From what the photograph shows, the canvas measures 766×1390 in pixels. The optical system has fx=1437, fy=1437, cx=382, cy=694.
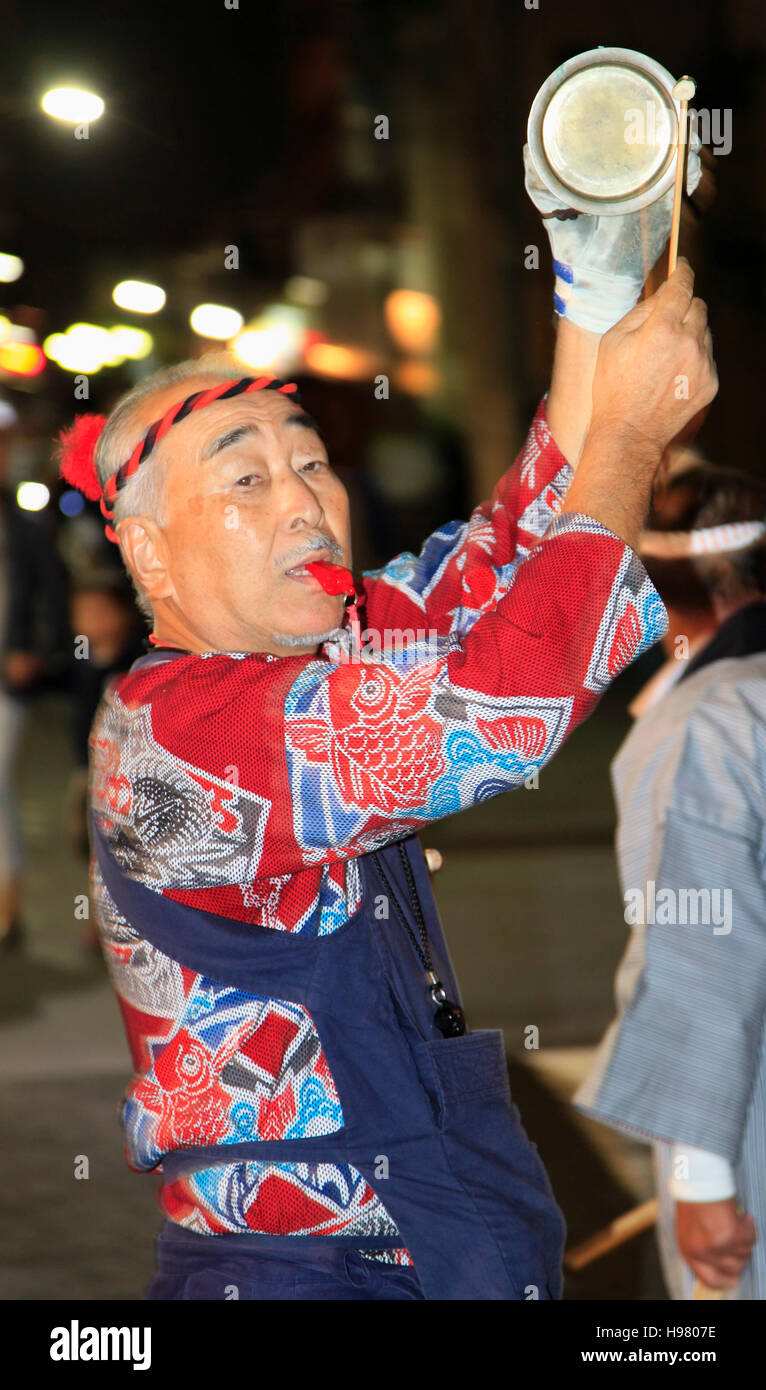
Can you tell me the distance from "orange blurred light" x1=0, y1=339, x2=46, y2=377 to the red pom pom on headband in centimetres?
1580

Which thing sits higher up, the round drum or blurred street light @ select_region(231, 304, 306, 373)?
blurred street light @ select_region(231, 304, 306, 373)

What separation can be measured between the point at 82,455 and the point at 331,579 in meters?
0.46

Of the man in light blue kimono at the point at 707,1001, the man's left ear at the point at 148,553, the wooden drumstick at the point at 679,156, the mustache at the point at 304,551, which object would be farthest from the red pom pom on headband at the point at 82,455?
the man in light blue kimono at the point at 707,1001

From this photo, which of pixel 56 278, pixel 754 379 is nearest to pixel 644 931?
pixel 754 379

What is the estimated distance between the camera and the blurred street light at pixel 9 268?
47.6ft

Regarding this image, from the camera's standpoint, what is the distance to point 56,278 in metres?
17.1

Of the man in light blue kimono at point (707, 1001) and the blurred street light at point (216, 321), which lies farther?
the blurred street light at point (216, 321)

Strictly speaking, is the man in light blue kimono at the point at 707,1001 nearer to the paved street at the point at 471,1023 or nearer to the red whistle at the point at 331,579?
the red whistle at the point at 331,579

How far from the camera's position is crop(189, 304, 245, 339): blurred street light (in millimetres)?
21964

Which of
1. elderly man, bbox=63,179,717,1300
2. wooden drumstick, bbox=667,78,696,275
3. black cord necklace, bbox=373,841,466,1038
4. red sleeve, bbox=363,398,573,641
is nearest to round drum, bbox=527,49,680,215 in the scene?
wooden drumstick, bbox=667,78,696,275

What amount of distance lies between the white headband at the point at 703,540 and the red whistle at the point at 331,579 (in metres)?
1.31

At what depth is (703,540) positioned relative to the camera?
2842mm

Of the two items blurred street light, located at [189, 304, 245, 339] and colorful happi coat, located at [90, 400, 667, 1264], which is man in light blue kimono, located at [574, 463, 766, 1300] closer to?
colorful happi coat, located at [90, 400, 667, 1264]

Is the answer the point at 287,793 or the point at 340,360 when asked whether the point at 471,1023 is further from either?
the point at 340,360
